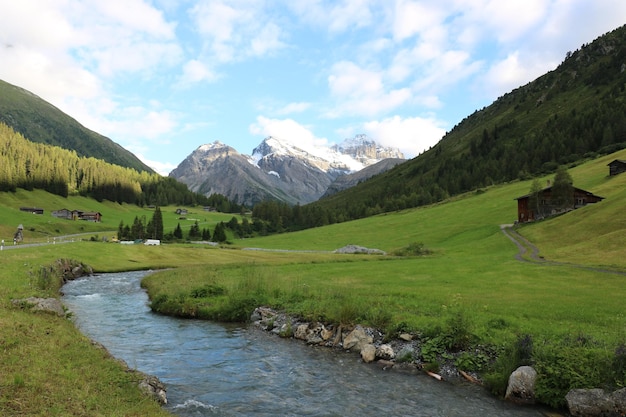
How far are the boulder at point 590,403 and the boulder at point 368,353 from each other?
10244 mm

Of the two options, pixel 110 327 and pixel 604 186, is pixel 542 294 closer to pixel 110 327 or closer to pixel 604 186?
pixel 110 327

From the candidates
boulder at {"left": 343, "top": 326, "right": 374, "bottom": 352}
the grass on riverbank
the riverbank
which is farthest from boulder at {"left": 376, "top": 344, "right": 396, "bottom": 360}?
the riverbank

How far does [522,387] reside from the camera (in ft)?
60.8

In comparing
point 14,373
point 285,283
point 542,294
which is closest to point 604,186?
point 542,294

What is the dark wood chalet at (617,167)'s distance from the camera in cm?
12324

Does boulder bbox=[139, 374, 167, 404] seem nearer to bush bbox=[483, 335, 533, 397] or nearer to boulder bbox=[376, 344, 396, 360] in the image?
boulder bbox=[376, 344, 396, 360]

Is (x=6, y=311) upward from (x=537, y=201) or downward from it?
downward

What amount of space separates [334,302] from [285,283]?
44.2ft

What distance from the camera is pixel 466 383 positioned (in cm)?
2056

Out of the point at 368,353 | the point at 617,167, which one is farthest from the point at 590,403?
the point at 617,167

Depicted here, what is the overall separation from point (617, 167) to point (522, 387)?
138 m

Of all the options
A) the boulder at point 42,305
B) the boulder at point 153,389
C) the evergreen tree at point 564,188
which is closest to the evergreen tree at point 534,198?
the evergreen tree at point 564,188

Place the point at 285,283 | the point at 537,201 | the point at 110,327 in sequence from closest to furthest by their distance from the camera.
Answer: the point at 110,327 < the point at 285,283 < the point at 537,201

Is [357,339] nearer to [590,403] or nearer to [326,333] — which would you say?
[326,333]
